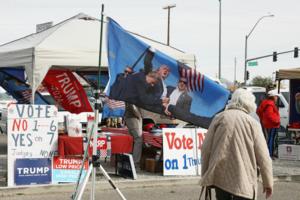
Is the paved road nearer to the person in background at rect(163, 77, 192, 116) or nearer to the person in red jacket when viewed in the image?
the person in background at rect(163, 77, 192, 116)

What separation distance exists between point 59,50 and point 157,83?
223 centimetres

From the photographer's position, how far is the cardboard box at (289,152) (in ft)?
45.7

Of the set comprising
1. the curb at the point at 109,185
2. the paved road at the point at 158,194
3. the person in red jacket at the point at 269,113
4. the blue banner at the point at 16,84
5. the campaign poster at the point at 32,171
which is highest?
the blue banner at the point at 16,84

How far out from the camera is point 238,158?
482cm

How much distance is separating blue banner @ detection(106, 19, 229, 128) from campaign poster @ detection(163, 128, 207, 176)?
39 cm

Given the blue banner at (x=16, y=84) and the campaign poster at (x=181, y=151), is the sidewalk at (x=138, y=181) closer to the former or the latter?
the campaign poster at (x=181, y=151)

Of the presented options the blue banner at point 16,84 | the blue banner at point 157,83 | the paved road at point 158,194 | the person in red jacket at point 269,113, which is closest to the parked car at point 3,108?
the blue banner at point 16,84

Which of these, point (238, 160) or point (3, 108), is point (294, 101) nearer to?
point (238, 160)

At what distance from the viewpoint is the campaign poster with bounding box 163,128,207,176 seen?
10.4 metres

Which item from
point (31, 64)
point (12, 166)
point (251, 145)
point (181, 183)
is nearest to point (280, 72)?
point (181, 183)

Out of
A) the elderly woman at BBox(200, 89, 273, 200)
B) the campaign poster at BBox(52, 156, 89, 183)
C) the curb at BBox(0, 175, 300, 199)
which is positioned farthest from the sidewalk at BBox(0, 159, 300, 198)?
the elderly woman at BBox(200, 89, 273, 200)

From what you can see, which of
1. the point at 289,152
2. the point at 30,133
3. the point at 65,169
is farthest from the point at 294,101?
the point at 30,133

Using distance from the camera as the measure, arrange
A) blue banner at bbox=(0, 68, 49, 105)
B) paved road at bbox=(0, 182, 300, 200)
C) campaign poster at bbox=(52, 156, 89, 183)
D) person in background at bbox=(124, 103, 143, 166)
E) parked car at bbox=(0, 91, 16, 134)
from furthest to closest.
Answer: parked car at bbox=(0, 91, 16, 134)
blue banner at bbox=(0, 68, 49, 105)
person in background at bbox=(124, 103, 143, 166)
campaign poster at bbox=(52, 156, 89, 183)
paved road at bbox=(0, 182, 300, 200)

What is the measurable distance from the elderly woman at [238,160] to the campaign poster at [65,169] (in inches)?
181
